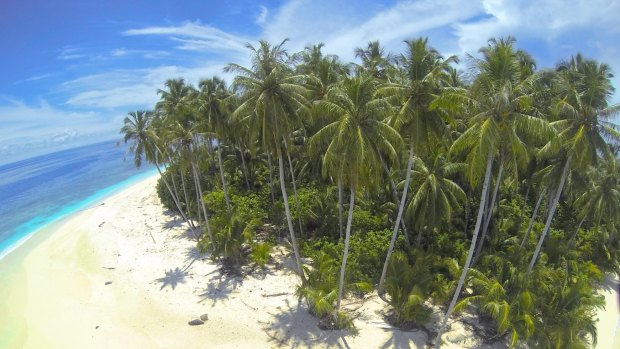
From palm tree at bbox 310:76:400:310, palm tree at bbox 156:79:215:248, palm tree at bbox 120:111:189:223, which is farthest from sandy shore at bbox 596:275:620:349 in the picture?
palm tree at bbox 120:111:189:223

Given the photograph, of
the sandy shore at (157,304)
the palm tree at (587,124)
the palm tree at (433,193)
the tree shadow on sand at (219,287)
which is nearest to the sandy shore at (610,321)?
the sandy shore at (157,304)

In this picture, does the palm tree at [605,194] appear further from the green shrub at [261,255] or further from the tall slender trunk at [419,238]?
the green shrub at [261,255]

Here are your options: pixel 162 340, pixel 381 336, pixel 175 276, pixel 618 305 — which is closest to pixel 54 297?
pixel 175 276

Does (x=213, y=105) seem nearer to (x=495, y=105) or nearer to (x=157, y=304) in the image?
(x=157, y=304)

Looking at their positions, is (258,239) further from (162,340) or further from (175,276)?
(162,340)

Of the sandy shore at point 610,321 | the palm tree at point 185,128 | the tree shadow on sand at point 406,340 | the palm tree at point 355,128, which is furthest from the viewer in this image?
the palm tree at point 185,128

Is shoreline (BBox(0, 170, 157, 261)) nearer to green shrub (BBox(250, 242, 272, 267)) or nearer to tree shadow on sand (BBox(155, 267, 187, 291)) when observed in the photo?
tree shadow on sand (BBox(155, 267, 187, 291))
